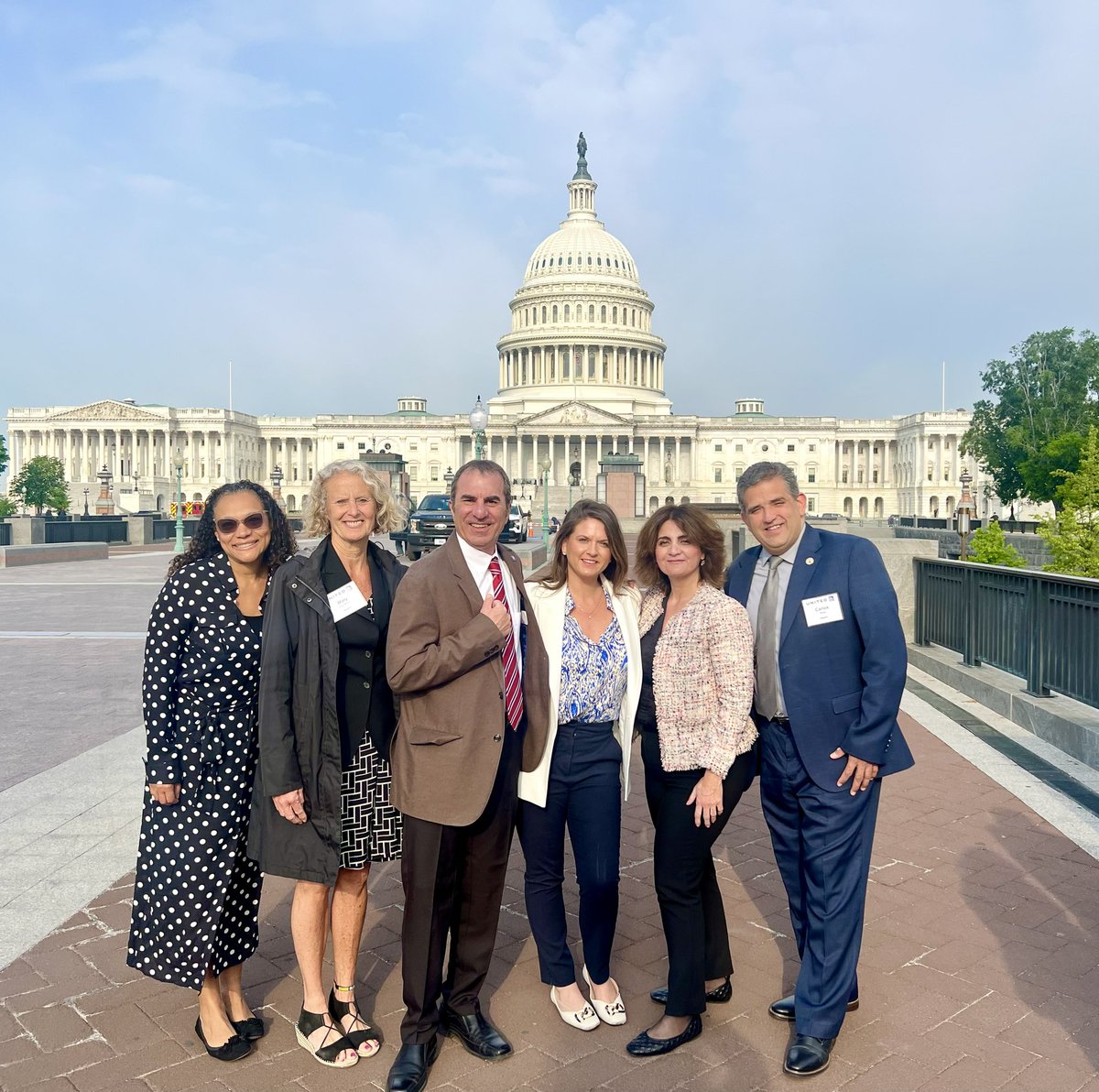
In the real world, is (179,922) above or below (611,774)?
below

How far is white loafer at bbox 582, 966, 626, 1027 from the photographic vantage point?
4.14 meters

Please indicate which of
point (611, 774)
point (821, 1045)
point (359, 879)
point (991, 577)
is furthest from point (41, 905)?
point (991, 577)

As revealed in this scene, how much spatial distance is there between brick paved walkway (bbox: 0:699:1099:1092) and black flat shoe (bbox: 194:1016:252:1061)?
4cm

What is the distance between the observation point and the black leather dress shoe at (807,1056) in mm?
3736

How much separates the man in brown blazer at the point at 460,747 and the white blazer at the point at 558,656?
4 centimetres

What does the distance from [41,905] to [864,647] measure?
4123mm

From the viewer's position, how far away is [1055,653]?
8.84m

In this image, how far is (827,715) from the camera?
3947mm

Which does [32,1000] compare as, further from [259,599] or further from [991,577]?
[991,577]

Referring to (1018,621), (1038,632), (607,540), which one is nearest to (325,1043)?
(607,540)

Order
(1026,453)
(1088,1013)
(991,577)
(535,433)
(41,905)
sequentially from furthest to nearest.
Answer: (535,433) → (1026,453) → (991,577) → (41,905) → (1088,1013)

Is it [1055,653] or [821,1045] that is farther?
[1055,653]

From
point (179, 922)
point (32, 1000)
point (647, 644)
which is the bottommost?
point (32, 1000)

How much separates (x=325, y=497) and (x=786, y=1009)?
8.74ft
